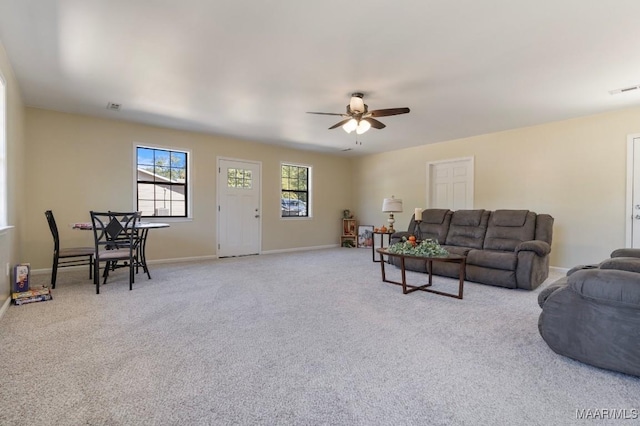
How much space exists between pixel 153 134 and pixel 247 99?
2342 mm

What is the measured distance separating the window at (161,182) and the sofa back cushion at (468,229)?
15.4ft

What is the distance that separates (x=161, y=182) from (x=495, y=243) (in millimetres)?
5536

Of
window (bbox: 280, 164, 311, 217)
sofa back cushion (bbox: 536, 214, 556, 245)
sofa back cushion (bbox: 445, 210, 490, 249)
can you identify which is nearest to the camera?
sofa back cushion (bbox: 536, 214, 556, 245)

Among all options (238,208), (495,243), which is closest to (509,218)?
(495,243)

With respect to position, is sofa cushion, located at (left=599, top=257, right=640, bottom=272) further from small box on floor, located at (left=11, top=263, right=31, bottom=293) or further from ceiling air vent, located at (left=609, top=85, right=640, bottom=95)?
small box on floor, located at (left=11, top=263, right=31, bottom=293)

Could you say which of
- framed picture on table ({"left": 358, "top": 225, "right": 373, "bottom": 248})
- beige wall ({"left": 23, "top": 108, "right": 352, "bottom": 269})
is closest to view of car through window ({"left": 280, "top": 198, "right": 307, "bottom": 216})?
beige wall ({"left": 23, "top": 108, "right": 352, "bottom": 269})

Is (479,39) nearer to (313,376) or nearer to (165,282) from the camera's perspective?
(313,376)

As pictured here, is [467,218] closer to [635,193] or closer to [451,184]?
[451,184]

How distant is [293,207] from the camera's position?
24.5 feet

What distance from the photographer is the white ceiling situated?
2.26m

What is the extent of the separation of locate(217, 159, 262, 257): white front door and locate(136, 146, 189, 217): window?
0.67m

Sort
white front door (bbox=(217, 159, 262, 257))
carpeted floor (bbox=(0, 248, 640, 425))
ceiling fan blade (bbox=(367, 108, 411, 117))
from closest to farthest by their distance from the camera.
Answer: carpeted floor (bbox=(0, 248, 640, 425)), ceiling fan blade (bbox=(367, 108, 411, 117)), white front door (bbox=(217, 159, 262, 257))

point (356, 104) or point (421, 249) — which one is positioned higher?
point (356, 104)

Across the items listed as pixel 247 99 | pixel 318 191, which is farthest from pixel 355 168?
pixel 247 99
